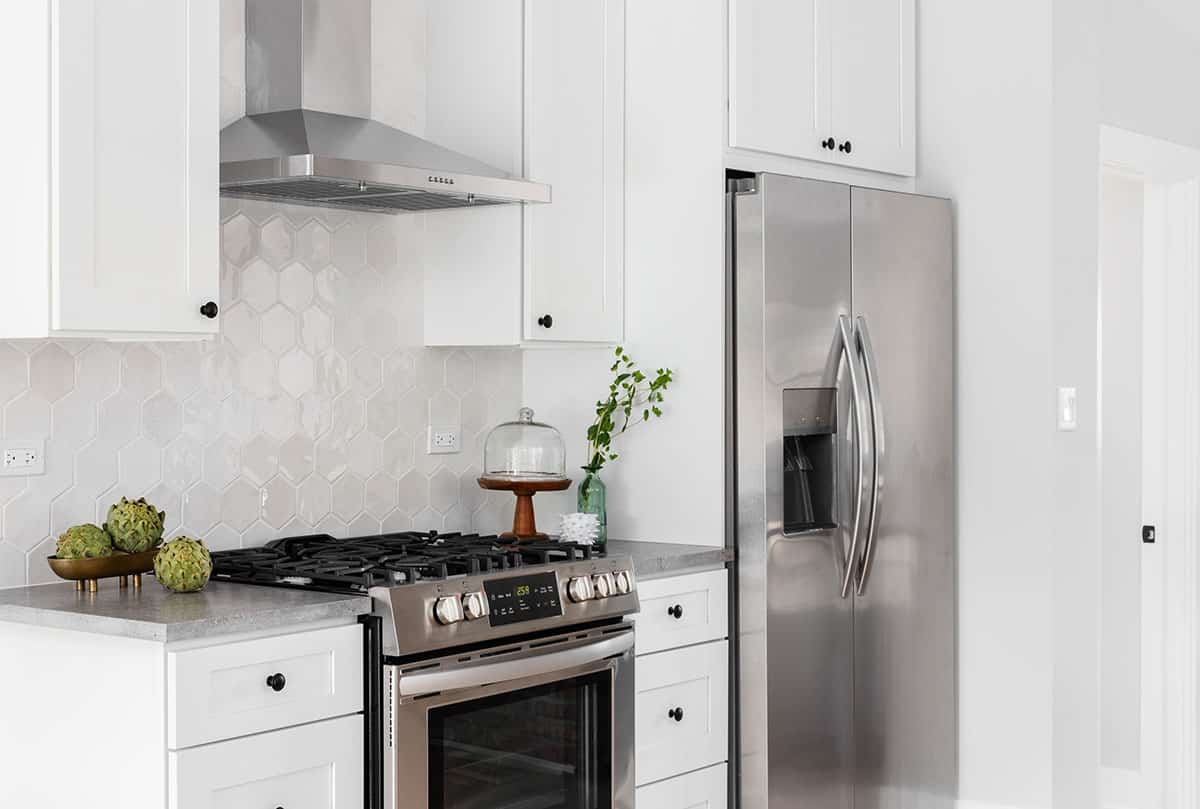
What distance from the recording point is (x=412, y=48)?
3656mm

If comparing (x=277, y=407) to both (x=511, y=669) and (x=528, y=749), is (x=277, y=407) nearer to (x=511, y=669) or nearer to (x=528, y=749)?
(x=511, y=669)

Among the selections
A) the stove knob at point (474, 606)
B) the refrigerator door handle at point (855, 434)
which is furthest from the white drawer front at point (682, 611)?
the stove knob at point (474, 606)

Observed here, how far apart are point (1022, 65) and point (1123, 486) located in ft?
5.69

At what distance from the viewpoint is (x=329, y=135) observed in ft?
10.1

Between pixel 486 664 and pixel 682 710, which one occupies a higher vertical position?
pixel 486 664

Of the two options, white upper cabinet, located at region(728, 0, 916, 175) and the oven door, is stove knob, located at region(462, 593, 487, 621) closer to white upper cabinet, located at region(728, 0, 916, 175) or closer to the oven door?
the oven door

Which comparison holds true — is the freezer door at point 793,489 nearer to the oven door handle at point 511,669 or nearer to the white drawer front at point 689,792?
the white drawer front at point 689,792

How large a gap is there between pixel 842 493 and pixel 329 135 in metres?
1.61

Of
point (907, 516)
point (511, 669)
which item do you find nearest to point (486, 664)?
point (511, 669)

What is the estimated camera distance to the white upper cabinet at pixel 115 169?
8.18ft

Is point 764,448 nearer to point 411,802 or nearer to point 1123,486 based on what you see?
point 411,802

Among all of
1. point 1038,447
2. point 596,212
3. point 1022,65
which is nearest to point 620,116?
point 596,212

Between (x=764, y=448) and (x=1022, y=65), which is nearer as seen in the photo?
(x=764, y=448)

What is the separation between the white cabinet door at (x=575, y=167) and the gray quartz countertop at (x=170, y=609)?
107cm
